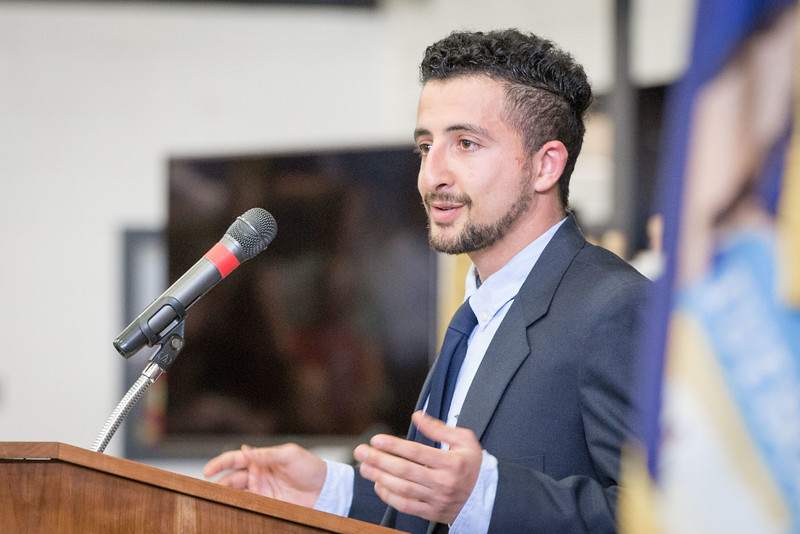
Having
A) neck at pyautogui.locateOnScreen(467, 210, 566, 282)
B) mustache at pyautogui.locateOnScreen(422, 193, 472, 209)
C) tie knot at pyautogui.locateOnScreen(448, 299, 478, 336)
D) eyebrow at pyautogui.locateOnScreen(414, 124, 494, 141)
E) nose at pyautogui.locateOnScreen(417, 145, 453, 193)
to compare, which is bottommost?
tie knot at pyautogui.locateOnScreen(448, 299, 478, 336)

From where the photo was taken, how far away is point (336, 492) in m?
1.54

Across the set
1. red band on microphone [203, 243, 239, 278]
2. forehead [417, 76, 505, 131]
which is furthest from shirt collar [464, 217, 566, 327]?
red band on microphone [203, 243, 239, 278]

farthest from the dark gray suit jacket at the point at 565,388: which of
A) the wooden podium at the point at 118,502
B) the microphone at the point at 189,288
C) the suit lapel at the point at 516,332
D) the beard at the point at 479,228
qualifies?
the microphone at the point at 189,288

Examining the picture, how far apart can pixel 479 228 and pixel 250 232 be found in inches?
16.7

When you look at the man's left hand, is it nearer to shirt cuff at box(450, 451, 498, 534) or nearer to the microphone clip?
shirt cuff at box(450, 451, 498, 534)

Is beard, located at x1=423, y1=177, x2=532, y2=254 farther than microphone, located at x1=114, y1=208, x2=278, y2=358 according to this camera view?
Yes

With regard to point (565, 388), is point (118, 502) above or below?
below

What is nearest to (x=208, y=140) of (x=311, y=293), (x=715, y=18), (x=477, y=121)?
(x=311, y=293)

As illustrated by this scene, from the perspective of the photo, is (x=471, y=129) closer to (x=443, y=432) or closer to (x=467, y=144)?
(x=467, y=144)

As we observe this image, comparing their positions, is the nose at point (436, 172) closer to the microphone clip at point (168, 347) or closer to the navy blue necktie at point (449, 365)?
the navy blue necktie at point (449, 365)

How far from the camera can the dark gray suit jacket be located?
1.21 m

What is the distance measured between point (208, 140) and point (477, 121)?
139 inches

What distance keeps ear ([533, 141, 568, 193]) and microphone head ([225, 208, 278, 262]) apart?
52 cm

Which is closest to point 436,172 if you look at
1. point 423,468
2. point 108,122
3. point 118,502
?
point 423,468
